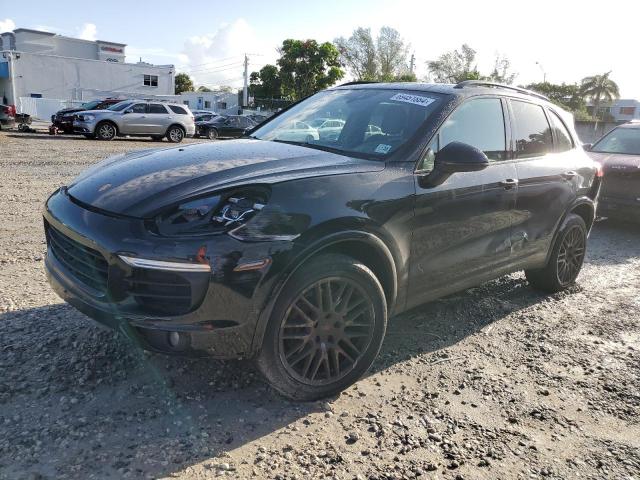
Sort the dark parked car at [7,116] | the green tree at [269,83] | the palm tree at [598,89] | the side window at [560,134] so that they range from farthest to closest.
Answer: the palm tree at [598,89], the green tree at [269,83], the dark parked car at [7,116], the side window at [560,134]

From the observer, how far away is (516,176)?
4.16 metres

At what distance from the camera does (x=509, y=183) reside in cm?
407

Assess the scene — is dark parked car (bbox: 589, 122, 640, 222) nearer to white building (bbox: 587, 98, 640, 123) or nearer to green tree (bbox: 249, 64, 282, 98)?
green tree (bbox: 249, 64, 282, 98)

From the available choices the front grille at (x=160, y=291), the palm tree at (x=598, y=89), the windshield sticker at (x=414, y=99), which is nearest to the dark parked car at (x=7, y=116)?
the windshield sticker at (x=414, y=99)

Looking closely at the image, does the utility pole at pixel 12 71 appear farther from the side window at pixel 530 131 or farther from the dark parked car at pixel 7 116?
the side window at pixel 530 131

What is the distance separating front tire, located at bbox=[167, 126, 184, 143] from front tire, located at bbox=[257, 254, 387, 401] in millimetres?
21499

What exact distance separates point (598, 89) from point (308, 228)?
69.5 meters

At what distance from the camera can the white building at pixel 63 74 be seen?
134 ft

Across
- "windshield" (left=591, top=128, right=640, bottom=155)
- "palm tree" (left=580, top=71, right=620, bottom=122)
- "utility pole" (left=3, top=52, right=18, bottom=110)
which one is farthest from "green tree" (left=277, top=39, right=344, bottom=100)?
"windshield" (left=591, top=128, right=640, bottom=155)

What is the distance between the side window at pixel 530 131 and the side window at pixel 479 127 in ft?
0.74

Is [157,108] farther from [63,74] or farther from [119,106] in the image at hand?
[63,74]

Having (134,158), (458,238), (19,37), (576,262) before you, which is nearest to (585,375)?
(458,238)

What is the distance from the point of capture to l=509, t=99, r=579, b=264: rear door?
429cm

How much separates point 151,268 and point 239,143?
1.61m
